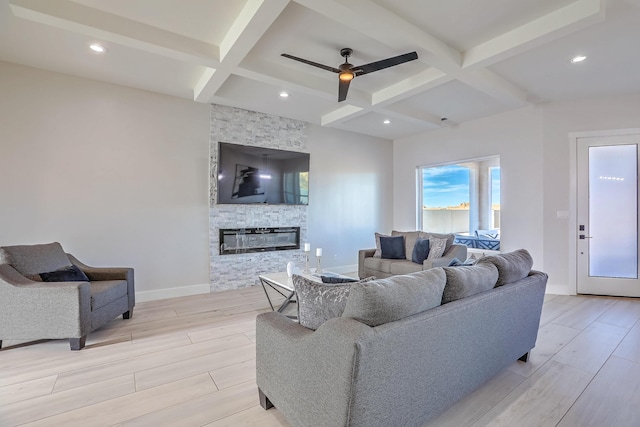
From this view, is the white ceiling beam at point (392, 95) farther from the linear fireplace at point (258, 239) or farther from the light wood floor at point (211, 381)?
the light wood floor at point (211, 381)

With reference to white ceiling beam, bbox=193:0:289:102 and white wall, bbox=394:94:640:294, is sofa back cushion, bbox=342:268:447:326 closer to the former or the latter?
white ceiling beam, bbox=193:0:289:102

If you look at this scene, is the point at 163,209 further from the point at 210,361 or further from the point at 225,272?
the point at 210,361

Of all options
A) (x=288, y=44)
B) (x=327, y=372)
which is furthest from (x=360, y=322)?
(x=288, y=44)

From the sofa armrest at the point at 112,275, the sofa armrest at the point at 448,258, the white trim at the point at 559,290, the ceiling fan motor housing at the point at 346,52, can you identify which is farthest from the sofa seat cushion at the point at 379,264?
the sofa armrest at the point at 112,275

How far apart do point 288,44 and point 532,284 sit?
125 inches

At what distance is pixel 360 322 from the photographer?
1442 mm

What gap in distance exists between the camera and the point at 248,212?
16.6ft

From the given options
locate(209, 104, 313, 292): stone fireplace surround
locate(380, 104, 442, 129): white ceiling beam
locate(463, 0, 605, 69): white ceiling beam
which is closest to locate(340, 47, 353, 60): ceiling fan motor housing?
locate(463, 0, 605, 69): white ceiling beam

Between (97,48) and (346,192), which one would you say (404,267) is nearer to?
(346,192)

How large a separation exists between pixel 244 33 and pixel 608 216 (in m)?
5.59

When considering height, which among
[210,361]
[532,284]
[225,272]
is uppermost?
[532,284]

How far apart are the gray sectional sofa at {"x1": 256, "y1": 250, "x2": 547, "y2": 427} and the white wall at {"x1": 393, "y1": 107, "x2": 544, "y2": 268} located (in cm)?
333

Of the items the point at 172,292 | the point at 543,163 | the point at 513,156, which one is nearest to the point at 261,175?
the point at 172,292

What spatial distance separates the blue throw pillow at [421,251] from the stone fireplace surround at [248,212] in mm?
2043
